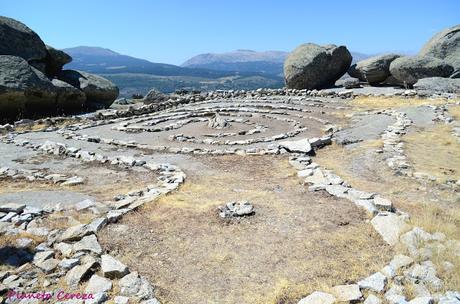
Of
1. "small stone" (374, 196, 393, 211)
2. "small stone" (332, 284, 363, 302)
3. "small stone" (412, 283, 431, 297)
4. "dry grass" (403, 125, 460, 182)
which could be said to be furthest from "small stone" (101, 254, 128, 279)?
"dry grass" (403, 125, 460, 182)

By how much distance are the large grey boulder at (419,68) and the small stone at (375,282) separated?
32.0 meters

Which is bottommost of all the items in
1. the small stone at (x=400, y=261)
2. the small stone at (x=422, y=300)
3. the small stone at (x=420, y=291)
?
the small stone at (x=420, y=291)

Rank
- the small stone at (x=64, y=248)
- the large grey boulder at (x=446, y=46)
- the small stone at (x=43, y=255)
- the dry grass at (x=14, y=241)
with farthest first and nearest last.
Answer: the large grey boulder at (x=446, y=46)
the dry grass at (x=14, y=241)
the small stone at (x=64, y=248)
the small stone at (x=43, y=255)

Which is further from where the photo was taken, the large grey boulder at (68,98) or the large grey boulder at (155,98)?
the large grey boulder at (155,98)

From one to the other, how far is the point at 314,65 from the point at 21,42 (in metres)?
26.3

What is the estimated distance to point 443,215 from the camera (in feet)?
33.9

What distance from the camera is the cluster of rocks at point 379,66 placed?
35.2 m

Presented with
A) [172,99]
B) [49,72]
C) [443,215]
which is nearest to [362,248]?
[443,215]

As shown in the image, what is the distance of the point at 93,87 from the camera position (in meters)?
36.5

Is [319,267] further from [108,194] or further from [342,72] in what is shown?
[342,72]

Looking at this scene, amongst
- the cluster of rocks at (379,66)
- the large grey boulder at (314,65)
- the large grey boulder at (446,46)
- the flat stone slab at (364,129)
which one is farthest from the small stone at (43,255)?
the large grey boulder at (446,46)

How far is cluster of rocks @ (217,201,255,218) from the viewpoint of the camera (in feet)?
35.7

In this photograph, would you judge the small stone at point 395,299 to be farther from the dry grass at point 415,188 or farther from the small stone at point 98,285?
the small stone at point 98,285

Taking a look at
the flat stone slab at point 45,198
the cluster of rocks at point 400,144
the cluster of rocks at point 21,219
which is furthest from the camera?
the cluster of rocks at point 400,144
